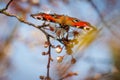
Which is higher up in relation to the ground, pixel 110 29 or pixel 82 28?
pixel 110 29

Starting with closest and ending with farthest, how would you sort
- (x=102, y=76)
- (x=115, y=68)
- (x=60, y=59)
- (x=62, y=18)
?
(x=62, y=18) → (x=60, y=59) → (x=115, y=68) → (x=102, y=76)

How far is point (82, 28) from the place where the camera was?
1.04 meters

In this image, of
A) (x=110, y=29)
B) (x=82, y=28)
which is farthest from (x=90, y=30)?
(x=110, y=29)

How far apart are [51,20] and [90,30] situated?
159 millimetres

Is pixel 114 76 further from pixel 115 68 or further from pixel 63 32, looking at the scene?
pixel 63 32

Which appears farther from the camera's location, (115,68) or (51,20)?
(115,68)

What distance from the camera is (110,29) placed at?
133cm

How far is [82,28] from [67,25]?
0.20ft

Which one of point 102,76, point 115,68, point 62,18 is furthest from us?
point 102,76

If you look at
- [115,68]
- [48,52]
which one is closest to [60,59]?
[48,52]

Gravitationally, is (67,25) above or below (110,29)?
below

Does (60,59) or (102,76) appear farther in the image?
(102,76)

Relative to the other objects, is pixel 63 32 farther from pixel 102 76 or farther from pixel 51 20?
pixel 102 76

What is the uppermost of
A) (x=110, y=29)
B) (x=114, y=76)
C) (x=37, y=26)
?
(x=110, y=29)
